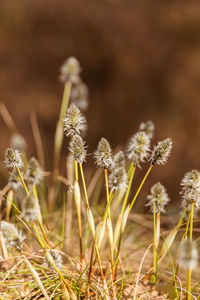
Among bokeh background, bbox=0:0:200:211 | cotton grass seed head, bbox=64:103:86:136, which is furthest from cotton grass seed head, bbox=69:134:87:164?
bokeh background, bbox=0:0:200:211

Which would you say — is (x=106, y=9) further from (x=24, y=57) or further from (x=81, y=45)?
(x=24, y=57)

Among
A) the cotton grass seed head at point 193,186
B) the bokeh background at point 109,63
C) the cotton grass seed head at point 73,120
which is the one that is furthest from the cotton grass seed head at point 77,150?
the bokeh background at point 109,63

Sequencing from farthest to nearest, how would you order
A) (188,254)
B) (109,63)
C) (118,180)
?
(109,63)
(118,180)
(188,254)

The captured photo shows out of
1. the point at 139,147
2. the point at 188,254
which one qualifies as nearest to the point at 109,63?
the point at 139,147

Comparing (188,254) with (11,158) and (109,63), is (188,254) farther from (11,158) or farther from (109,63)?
(109,63)

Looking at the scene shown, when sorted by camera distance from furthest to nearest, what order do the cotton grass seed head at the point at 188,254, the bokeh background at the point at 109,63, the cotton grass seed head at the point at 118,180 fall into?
the bokeh background at the point at 109,63, the cotton grass seed head at the point at 118,180, the cotton grass seed head at the point at 188,254

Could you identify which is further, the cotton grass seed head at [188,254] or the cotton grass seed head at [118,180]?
the cotton grass seed head at [118,180]

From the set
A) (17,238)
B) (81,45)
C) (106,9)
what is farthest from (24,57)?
(17,238)

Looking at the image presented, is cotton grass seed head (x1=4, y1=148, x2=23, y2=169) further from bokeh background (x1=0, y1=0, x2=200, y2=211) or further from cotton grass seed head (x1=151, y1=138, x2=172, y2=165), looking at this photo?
bokeh background (x1=0, y1=0, x2=200, y2=211)

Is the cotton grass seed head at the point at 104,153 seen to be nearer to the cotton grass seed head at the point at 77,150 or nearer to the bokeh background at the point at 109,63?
the cotton grass seed head at the point at 77,150
